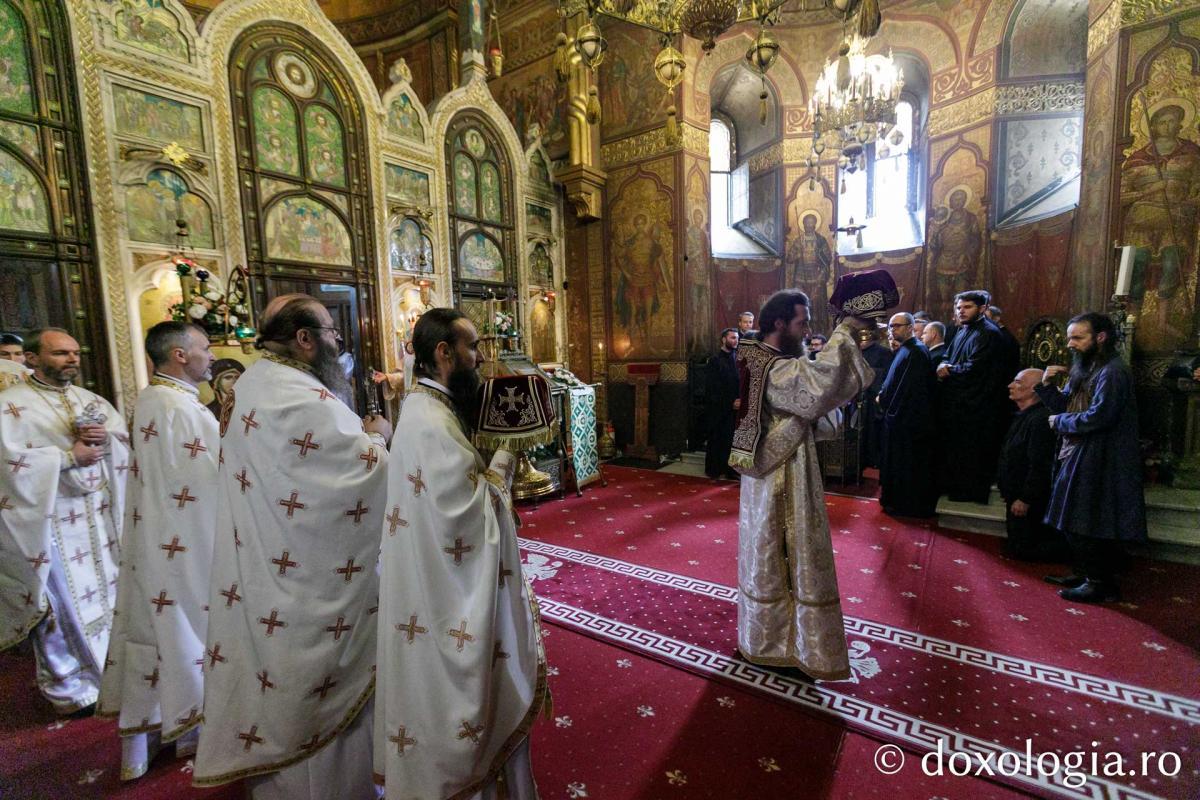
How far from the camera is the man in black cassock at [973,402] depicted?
5871 mm

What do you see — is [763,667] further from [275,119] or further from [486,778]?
[275,119]

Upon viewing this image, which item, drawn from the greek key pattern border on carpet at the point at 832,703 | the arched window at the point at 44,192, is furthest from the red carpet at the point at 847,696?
the arched window at the point at 44,192

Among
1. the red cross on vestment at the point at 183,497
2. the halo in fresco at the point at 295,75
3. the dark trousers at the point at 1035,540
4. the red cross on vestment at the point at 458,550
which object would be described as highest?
the halo in fresco at the point at 295,75

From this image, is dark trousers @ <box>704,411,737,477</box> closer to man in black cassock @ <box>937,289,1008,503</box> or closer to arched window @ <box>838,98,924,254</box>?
man in black cassock @ <box>937,289,1008,503</box>

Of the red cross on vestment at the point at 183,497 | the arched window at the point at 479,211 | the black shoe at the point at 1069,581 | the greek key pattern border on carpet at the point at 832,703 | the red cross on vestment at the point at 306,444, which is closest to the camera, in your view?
the red cross on vestment at the point at 306,444

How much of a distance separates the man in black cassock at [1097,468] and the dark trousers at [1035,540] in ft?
1.34

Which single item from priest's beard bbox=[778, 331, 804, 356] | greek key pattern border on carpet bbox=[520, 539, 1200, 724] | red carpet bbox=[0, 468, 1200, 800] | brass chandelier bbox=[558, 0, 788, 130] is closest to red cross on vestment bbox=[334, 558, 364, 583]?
red carpet bbox=[0, 468, 1200, 800]

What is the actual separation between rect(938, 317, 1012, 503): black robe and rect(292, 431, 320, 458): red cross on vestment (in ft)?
21.5

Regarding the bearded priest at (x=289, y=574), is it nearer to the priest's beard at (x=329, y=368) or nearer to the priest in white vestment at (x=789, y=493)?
the priest's beard at (x=329, y=368)

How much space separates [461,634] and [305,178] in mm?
7526

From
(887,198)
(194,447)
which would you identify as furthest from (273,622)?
(887,198)

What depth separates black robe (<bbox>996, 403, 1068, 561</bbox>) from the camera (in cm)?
456

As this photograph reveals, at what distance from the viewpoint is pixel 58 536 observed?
3.00m

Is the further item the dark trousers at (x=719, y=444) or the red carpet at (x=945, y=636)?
the dark trousers at (x=719, y=444)
